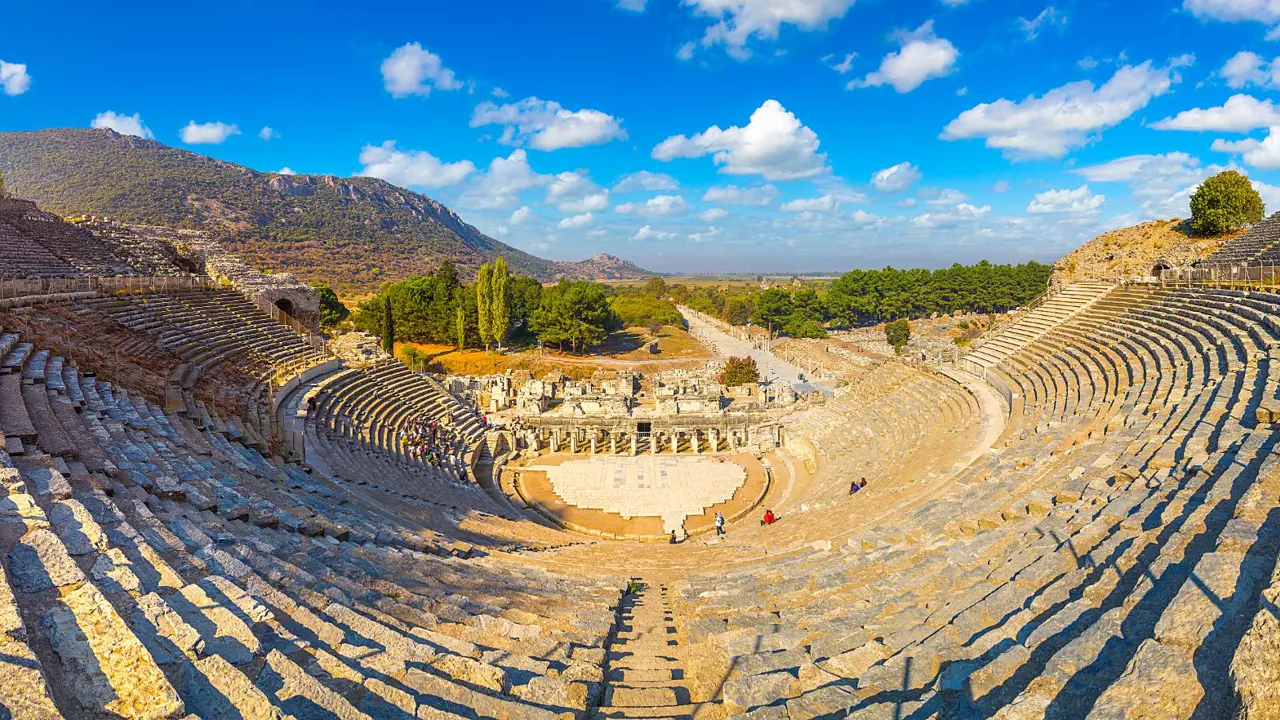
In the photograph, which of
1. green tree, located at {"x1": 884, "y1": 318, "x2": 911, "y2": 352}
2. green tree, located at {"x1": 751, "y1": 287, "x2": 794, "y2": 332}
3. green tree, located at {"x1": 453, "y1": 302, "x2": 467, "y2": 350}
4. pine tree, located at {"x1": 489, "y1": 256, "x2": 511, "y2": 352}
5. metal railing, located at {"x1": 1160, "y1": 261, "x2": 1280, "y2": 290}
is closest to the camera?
metal railing, located at {"x1": 1160, "y1": 261, "x2": 1280, "y2": 290}

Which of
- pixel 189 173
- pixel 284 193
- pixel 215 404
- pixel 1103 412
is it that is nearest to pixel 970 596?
pixel 1103 412

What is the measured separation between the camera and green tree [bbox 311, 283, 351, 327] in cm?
4994

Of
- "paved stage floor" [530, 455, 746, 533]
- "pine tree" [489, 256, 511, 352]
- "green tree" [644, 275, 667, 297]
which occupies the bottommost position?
"paved stage floor" [530, 455, 746, 533]

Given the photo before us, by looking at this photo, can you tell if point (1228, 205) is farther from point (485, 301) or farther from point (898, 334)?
point (485, 301)

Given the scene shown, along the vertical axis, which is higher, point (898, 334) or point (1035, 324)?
point (1035, 324)

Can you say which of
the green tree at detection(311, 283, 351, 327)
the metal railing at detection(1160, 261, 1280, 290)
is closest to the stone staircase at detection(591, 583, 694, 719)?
the metal railing at detection(1160, 261, 1280, 290)

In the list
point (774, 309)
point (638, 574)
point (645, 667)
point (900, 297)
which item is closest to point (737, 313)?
point (774, 309)

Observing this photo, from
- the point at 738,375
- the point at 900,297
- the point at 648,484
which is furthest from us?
the point at 900,297

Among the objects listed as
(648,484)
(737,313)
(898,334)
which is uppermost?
(737,313)

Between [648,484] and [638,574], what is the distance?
1394cm

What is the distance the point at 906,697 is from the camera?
4508 mm

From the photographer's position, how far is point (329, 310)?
51219 mm

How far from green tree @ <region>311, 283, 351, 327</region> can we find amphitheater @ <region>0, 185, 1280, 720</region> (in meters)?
34.9

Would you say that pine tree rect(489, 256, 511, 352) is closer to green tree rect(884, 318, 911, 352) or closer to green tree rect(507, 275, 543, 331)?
green tree rect(507, 275, 543, 331)
